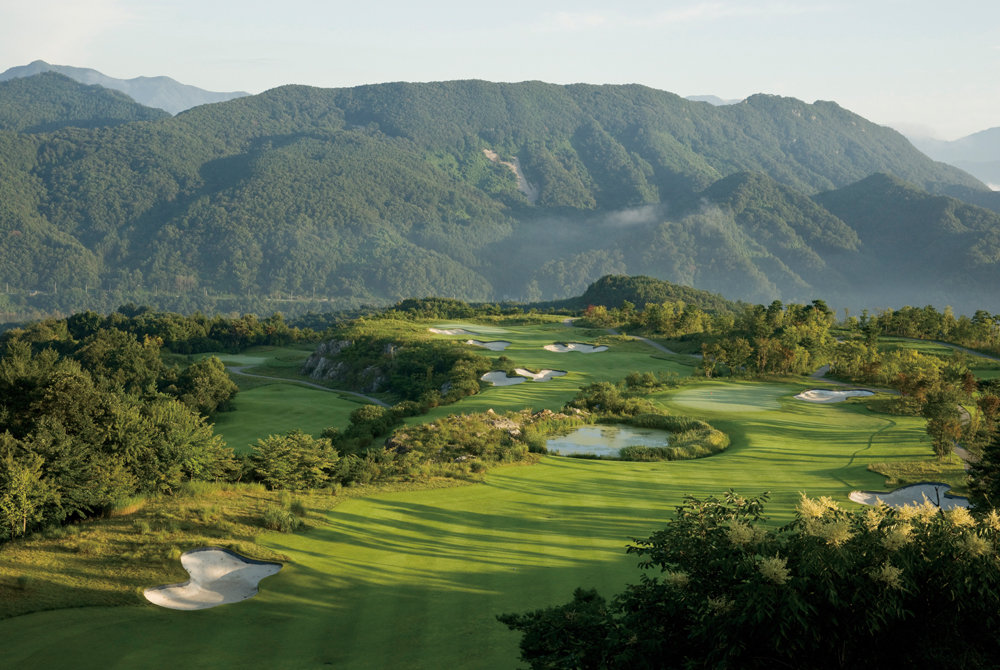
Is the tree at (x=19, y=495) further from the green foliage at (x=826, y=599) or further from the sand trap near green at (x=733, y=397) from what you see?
the sand trap near green at (x=733, y=397)

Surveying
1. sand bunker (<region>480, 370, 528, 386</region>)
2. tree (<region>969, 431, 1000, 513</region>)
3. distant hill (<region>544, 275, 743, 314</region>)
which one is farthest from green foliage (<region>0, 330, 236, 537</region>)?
distant hill (<region>544, 275, 743, 314</region>)

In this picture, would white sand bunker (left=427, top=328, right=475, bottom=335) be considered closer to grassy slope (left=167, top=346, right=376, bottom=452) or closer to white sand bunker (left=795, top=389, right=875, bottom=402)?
grassy slope (left=167, top=346, right=376, bottom=452)

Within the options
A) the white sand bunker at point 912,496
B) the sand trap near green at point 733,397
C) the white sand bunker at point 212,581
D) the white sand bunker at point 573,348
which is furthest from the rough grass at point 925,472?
the white sand bunker at point 573,348

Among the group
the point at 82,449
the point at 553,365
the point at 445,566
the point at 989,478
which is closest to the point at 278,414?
the point at 553,365

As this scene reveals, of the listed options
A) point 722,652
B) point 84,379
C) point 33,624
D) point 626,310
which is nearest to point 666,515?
point 722,652

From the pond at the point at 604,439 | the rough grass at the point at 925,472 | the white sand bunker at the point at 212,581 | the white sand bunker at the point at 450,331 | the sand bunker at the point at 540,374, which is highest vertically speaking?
the white sand bunker at the point at 450,331

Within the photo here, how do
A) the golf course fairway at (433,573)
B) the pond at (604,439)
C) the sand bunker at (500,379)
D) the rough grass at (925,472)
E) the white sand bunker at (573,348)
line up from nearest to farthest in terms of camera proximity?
the golf course fairway at (433,573)
the rough grass at (925,472)
the pond at (604,439)
the sand bunker at (500,379)
the white sand bunker at (573,348)
